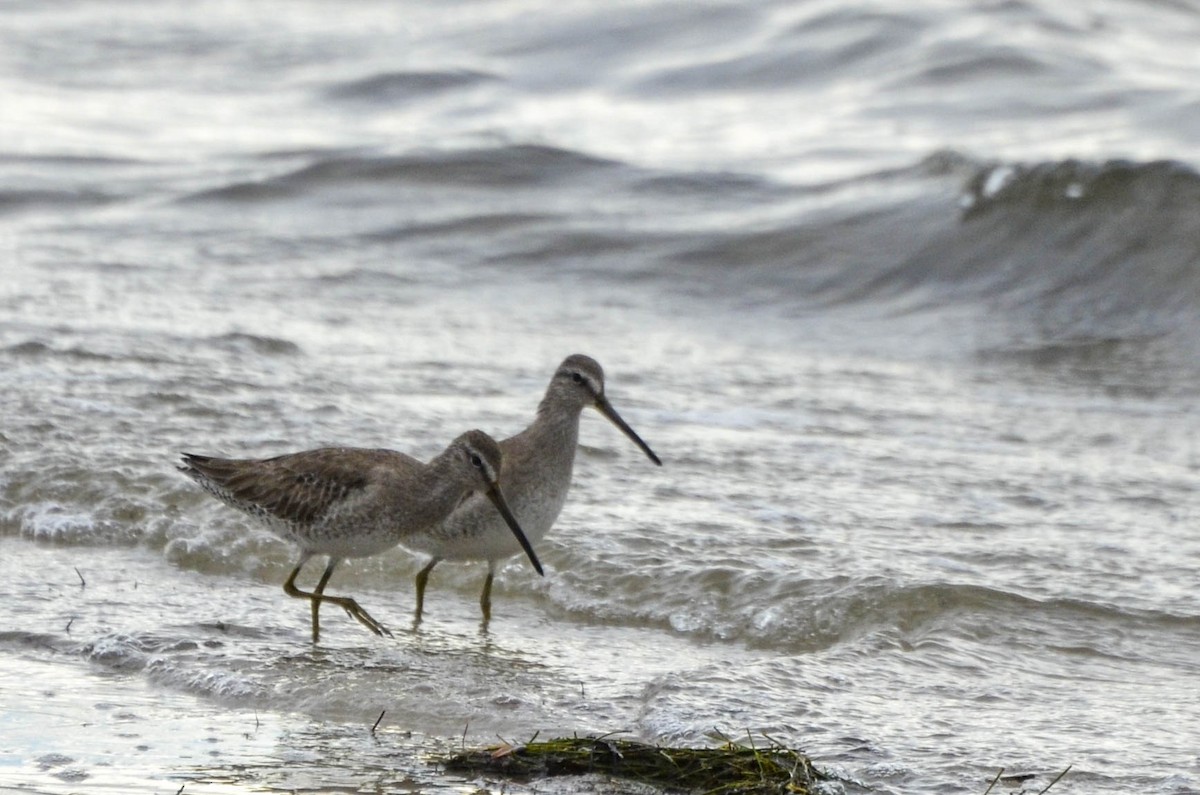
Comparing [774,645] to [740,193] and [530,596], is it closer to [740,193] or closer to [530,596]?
[530,596]

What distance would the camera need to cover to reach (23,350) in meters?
8.74

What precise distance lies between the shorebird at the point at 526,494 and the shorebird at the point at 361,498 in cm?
5

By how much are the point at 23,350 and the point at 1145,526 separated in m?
5.23

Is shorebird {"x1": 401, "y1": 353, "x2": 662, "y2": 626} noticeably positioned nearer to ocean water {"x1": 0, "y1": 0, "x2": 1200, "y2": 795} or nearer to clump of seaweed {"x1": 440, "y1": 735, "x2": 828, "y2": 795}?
ocean water {"x1": 0, "y1": 0, "x2": 1200, "y2": 795}

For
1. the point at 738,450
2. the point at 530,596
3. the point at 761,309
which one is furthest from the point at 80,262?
the point at 530,596

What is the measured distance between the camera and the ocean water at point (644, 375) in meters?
4.92

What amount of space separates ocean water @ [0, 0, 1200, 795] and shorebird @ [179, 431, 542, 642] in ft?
0.92

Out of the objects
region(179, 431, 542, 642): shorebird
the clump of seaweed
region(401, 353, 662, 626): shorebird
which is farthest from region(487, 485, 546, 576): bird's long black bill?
the clump of seaweed

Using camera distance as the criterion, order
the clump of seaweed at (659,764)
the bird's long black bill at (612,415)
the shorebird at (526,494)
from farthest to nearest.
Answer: the bird's long black bill at (612,415), the shorebird at (526,494), the clump of seaweed at (659,764)

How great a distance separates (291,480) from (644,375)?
388 cm

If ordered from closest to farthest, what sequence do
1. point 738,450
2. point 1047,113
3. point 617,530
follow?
point 617,530 < point 738,450 < point 1047,113

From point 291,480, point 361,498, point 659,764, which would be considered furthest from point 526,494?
point 659,764

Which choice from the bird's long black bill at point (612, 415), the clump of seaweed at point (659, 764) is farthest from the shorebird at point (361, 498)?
the clump of seaweed at point (659, 764)

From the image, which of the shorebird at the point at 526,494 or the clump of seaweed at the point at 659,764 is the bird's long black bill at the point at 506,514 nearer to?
the shorebird at the point at 526,494
